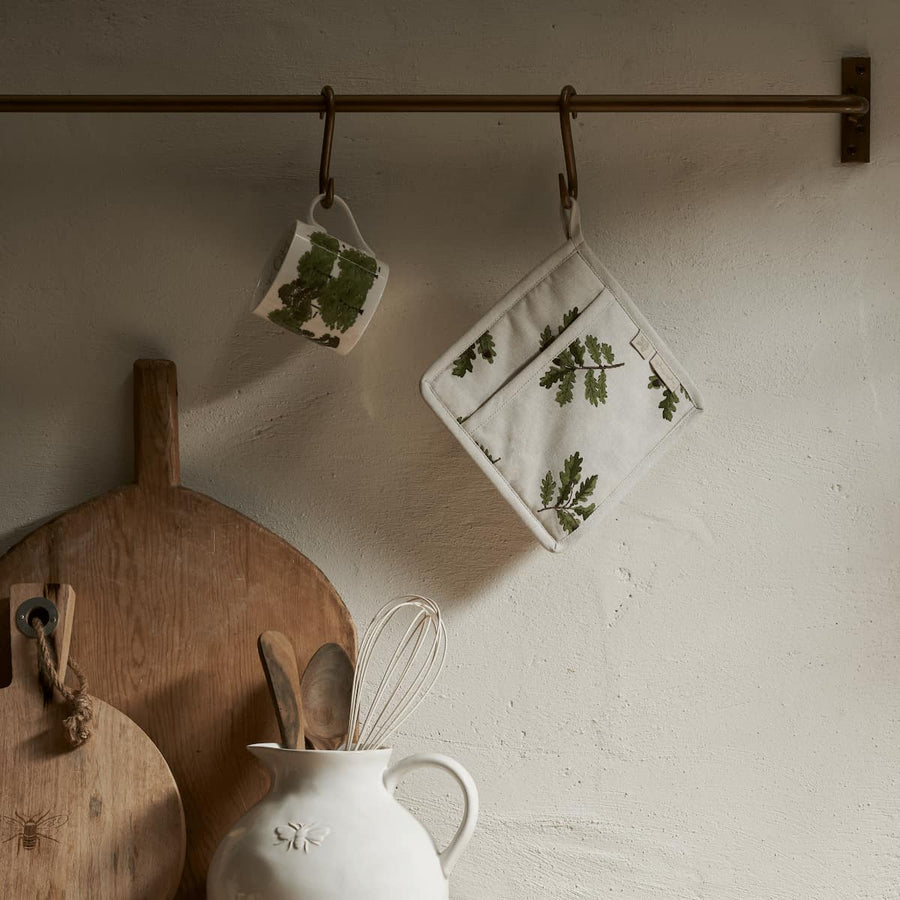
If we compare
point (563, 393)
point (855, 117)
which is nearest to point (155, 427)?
point (563, 393)

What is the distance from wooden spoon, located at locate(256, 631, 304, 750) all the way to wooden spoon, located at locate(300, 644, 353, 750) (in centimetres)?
2

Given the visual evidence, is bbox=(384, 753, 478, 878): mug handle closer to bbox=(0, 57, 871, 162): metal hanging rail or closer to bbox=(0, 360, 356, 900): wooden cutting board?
bbox=(0, 360, 356, 900): wooden cutting board

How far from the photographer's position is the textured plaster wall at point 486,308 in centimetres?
93

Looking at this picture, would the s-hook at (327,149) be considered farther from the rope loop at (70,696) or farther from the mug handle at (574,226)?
the rope loop at (70,696)

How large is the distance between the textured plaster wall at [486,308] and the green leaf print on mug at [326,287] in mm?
112

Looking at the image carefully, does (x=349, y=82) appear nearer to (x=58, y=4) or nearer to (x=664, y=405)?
(x=58, y=4)

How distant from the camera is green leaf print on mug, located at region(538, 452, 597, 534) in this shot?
0.88m

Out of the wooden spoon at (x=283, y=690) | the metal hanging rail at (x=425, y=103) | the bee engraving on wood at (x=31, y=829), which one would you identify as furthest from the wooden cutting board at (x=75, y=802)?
the metal hanging rail at (x=425, y=103)

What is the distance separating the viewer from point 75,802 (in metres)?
0.82

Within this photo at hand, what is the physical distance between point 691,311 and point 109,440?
0.57 metres

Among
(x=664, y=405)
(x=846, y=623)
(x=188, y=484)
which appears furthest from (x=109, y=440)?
(x=846, y=623)

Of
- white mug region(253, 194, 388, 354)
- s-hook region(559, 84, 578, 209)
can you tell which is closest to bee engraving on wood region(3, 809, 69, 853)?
white mug region(253, 194, 388, 354)

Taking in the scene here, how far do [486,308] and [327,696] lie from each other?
1.27 ft

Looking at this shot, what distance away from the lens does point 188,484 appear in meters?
0.93
